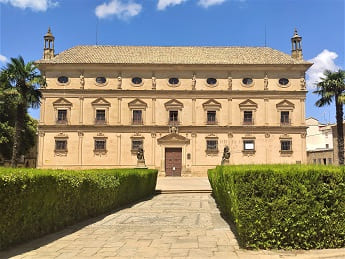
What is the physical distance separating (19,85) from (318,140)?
1994 inches

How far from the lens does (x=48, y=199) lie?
25.3 ft

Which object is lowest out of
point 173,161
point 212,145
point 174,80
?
point 173,161

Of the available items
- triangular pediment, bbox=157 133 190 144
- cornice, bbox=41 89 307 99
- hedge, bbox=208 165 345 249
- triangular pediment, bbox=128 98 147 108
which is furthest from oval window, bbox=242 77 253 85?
hedge, bbox=208 165 345 249

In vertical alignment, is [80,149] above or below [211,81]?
below

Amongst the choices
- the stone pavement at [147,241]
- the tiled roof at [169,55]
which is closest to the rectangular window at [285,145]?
the tiled roof at [169,55]

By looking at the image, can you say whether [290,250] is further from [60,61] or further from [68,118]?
[60,61]

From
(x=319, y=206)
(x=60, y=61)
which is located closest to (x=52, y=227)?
(x=319, y=206)

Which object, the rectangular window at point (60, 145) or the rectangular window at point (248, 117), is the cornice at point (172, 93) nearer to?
the rectangular window at point (248, 117)

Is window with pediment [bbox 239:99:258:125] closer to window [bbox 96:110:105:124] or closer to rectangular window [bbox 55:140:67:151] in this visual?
window [bbox 96:110:105:124]

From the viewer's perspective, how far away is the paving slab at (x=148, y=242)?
20.4 ft

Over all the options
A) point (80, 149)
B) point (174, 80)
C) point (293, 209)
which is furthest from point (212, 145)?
point (293, 209)

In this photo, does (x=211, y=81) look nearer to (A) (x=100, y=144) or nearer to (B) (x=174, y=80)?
(B) (x=174, y=80)

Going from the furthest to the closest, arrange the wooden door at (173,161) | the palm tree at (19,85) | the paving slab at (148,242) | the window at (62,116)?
the window at (62,116) → the wooden door at (173,161) → the palm tree at (19,85) → the paving slab at (148,242)

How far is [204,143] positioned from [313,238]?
3006 centimetres
